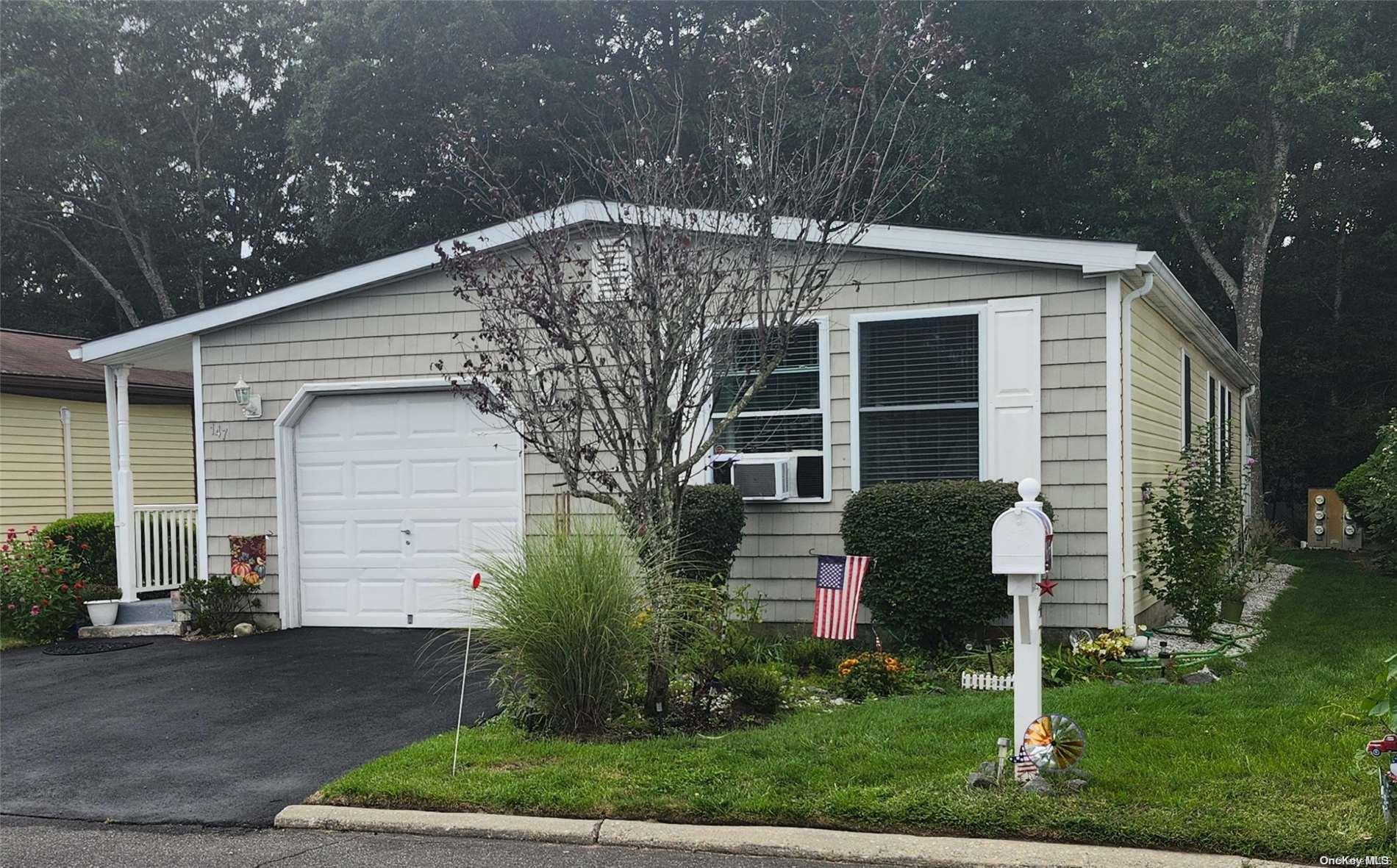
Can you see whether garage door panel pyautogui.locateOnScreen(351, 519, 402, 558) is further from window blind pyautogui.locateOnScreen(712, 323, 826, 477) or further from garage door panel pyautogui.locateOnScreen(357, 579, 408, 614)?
window blind pyautogui.locateOnScreen(712, 323, 826, 477)

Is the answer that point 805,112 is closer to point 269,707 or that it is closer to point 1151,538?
point 1151,538

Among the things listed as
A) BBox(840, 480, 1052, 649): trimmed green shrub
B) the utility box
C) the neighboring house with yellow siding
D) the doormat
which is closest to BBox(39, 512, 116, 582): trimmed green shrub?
the neighboring house with yellow siding

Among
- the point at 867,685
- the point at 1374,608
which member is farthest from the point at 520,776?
the point at 1374,608

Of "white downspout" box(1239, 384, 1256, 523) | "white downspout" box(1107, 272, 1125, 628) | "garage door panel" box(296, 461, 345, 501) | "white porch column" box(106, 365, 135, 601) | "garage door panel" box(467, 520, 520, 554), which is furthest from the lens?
"white downspout" box(1239, 384, 1256, 523)

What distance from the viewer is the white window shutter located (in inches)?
320

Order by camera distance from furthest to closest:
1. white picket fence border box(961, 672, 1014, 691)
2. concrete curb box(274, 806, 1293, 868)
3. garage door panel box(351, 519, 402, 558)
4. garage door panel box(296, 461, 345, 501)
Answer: garage door panel box(296, 461, 345, 501)
garage door panel box(351, 519, 402, 558)
white picket fence border box(961, 672, 1014, 691)
concrete curb box(274, 806, 1293, 868)

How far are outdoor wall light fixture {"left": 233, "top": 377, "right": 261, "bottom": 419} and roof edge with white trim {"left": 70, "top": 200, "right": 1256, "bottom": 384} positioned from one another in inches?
24.5

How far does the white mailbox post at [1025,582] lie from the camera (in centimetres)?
469

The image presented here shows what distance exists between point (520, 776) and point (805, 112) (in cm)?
1452

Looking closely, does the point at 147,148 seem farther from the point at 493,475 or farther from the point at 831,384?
the point at 831,384

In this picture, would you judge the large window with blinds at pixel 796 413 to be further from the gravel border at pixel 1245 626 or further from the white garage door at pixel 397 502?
the gravel border at pixel 1245 626

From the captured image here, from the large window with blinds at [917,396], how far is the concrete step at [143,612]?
22.7 feet

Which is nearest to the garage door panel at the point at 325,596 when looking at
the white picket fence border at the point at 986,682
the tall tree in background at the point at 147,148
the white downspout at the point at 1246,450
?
the white picket fence border at the point at 986,682

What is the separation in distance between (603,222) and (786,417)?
83.8 inches
